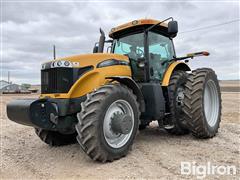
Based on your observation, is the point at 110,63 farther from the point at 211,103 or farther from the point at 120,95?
the point at 211,103

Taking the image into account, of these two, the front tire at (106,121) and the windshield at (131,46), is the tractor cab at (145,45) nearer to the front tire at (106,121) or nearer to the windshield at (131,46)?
the windshield at (131,46)

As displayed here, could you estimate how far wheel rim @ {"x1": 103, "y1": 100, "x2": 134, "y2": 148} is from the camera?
4.68 metres

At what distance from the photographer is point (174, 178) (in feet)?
12.6

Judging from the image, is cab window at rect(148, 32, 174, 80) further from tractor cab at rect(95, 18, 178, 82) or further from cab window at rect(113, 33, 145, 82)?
cab window at rect(113, 33, 145, 82)

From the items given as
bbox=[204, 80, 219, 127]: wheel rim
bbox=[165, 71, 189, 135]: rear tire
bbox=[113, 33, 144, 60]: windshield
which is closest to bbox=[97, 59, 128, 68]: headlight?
bbox=[113, 33, 144, 60]: windshield

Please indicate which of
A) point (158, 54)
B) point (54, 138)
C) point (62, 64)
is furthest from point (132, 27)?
point (54, 138)

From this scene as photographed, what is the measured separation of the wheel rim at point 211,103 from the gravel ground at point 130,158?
413 millimetres

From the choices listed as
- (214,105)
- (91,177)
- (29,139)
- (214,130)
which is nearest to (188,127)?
(214,130)

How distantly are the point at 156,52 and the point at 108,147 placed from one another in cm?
271

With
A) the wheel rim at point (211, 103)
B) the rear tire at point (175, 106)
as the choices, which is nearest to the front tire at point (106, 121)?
the rear tire at point (175, 106)

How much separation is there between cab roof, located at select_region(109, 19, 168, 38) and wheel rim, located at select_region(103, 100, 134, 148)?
1.94m

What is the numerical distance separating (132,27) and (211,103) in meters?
2.63

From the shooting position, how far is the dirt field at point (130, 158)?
13.4 ft

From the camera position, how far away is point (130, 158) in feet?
15.4
